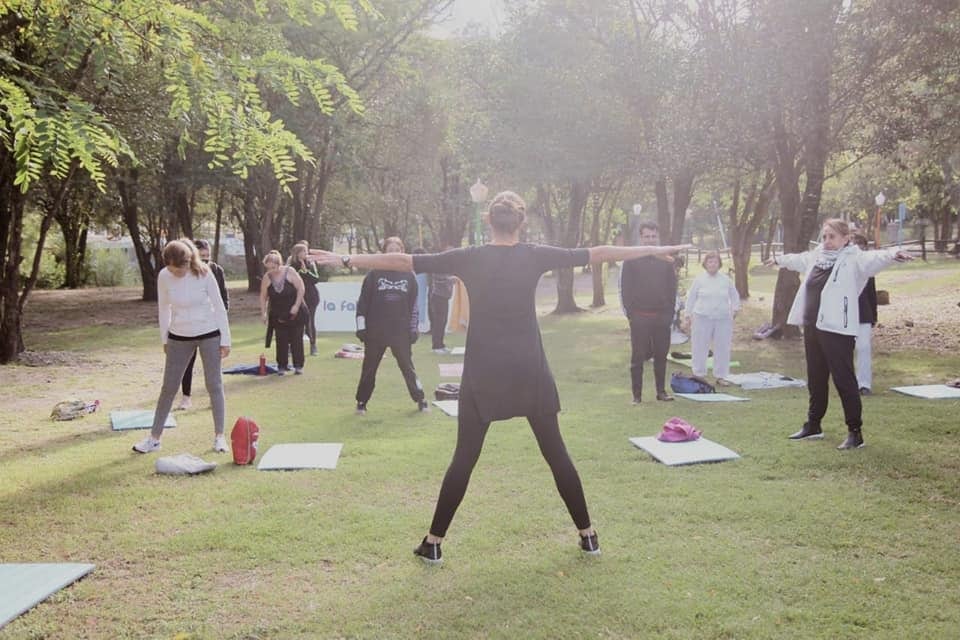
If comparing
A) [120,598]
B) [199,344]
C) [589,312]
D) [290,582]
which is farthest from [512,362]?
[589,312]

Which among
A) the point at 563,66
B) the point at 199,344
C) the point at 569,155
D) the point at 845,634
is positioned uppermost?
the point at 563,66

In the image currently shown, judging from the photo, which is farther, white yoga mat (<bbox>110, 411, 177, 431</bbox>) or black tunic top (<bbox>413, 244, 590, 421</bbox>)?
white yoga mat (<bbox>110, 411, 177, 431</bbox>)

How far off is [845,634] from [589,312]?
70.1 feet

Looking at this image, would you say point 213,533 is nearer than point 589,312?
Yes

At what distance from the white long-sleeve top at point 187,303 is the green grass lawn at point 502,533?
3.92 ft

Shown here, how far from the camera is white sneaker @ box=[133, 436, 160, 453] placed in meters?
7.37

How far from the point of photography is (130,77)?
13.6 metres

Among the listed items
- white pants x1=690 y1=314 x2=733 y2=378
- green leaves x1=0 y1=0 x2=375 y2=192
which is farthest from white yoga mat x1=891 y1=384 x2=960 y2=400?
green leaves x1=0 y1=0 x2=375 y2=192

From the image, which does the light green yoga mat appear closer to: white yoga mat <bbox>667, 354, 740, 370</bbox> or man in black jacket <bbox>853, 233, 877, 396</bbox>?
white yoga mat <bbox>667, 354, 740, 370</bbox>

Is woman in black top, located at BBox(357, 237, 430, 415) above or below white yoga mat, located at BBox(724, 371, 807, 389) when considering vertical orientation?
above

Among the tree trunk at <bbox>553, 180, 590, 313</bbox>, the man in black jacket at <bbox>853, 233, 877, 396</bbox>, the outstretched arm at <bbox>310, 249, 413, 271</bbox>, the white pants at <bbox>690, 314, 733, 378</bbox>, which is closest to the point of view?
the outstretched arm at <bbox>310, 249, 413, 271</bbox>

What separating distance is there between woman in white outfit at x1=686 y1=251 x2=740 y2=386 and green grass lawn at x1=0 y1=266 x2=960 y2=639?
2.18m

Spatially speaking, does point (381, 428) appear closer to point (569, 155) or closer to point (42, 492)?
point (42, 492)

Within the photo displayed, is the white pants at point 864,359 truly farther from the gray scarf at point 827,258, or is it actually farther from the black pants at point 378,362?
the black pants at point 378,362
